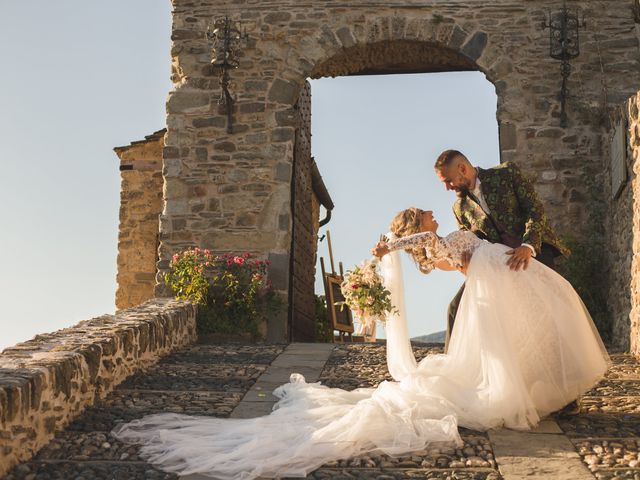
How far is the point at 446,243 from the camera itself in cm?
462

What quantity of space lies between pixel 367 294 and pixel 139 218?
784 centimetres

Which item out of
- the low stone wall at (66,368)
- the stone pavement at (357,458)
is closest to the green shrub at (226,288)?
the low stone wall at (66,368)

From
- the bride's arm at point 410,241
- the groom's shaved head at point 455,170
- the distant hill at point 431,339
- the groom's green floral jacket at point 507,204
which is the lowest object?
the distant hill at point 431,339

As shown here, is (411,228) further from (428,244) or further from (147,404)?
(147,404)

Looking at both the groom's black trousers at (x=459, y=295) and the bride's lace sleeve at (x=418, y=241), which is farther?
the groom's black trousers at (x=459, y=295)

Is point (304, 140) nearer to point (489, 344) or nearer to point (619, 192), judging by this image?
point (619, 192)

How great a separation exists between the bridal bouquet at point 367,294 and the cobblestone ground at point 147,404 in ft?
3.11

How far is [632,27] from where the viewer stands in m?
9.45

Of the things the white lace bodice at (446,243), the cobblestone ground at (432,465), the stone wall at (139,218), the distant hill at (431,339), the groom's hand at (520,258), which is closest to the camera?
the cobblestone ground at (432,465)

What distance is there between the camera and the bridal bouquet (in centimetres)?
482

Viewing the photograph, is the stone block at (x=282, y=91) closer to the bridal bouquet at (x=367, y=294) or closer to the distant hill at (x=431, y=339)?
the distant hill at (x=431, y=339)

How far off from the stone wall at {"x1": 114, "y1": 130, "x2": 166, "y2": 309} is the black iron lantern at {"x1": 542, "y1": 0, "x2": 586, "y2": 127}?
5.78 meters

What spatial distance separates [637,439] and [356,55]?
698 centimetres

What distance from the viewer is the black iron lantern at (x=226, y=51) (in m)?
9.45
